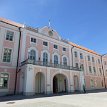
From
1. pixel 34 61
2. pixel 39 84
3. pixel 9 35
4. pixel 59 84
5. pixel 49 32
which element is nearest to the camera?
pixel 34 61

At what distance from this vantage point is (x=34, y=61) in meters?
19.5

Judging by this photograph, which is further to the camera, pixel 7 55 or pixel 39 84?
pixel 39 84

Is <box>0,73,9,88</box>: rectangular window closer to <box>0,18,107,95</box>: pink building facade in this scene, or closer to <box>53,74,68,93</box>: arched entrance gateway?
<box>0,18,107,95</box>: pink building facade

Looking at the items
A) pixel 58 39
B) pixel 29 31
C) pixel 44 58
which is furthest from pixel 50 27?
pixel 44 58

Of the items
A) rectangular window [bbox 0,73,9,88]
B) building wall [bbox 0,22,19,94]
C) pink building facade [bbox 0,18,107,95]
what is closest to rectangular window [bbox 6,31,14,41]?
pink building facade [bbox 0,18,107,95]

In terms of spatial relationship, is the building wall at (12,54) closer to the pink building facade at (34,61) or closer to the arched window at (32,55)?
the pink building facade at (34,61)

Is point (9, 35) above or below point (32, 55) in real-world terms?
above

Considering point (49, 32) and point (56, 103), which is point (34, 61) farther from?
point (56, 103)

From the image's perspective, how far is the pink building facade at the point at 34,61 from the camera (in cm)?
1869

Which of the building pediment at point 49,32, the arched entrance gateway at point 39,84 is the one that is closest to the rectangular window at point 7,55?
the arched entrance gateway at point 39,84

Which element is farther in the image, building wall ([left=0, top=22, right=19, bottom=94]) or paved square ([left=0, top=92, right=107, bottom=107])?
building wall ([left=0, top=22, right=19, bottom=94])

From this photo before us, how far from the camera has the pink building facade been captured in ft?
61.3

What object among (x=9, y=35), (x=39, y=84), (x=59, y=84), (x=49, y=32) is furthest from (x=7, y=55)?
(x=59, y=84)

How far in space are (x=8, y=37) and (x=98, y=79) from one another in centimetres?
2892
